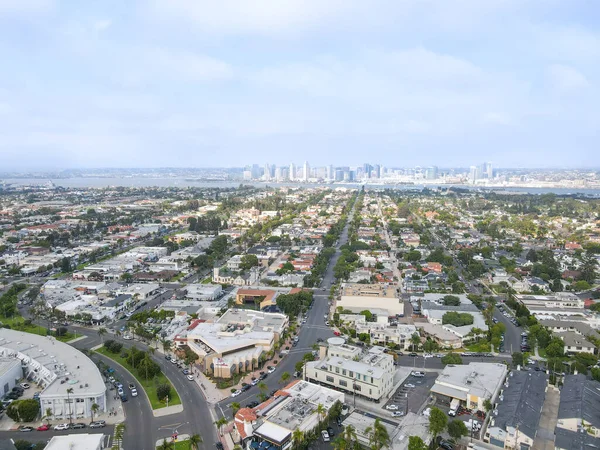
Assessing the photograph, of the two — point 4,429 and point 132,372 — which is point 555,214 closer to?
point 132,372

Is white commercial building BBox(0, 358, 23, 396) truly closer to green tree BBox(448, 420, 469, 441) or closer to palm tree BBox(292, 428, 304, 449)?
palm tree BBox(292, 428, 304, 449)

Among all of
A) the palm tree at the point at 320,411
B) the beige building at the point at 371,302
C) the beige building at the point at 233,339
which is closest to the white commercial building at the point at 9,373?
the beige building at the point at 233,339

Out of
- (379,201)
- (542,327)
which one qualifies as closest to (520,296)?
(542,327)

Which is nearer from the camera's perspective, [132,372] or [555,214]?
[132,372]

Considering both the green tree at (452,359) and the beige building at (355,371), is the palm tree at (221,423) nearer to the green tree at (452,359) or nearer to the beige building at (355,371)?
the beige building at (355,371)

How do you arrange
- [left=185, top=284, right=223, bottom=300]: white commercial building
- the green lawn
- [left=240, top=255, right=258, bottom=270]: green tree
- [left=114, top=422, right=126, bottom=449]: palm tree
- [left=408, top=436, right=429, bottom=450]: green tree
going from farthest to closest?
1. [left=240, top=255, right=258, bottom=270]: green tree
2. [left=185, top=284, right=223, bottom=300]: white commercial building
3. the green lawn
4. [left=114, top=422, right=126, bottom=449]: palm tree
5. [left=408, top=436, right=429, bottom=450]: green tree

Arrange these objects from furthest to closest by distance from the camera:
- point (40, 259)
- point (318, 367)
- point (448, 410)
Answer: point (40, 259) → point (318, 367) → point (448, 410)

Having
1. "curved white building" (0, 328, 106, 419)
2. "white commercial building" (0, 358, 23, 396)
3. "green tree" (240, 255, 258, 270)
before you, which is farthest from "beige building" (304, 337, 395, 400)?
"green tree" (240, 255, 258, 270)
